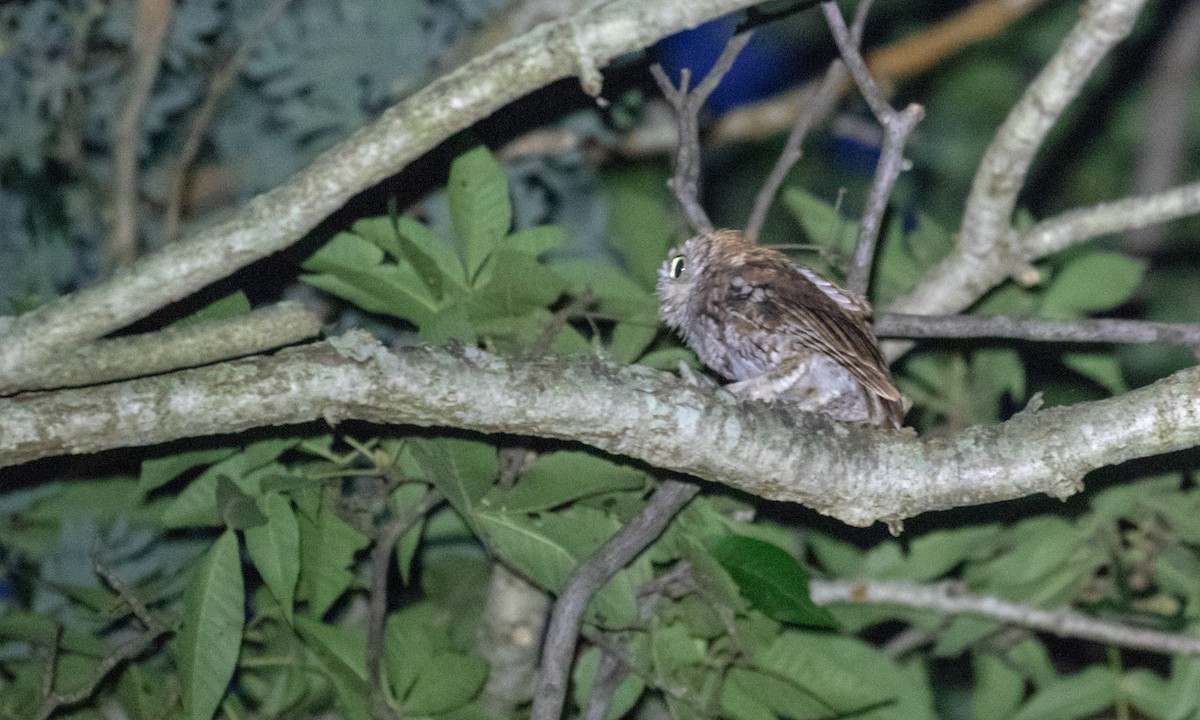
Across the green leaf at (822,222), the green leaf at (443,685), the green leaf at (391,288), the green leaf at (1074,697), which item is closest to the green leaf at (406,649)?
the green leaf at (443,685)

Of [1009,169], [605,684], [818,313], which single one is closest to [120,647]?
[605,684]

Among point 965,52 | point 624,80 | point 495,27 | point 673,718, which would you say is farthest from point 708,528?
point 965,52

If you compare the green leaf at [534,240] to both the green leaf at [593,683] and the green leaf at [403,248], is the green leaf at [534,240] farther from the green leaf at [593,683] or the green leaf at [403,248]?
the green leaf at [593,683]

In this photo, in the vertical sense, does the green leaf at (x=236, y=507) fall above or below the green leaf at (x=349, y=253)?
below

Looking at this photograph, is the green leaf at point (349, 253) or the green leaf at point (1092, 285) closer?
the green leaf at point (349, 253)

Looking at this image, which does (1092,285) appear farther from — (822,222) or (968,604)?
(968,604)

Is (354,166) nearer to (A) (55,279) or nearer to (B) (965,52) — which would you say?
(A) (55,279)

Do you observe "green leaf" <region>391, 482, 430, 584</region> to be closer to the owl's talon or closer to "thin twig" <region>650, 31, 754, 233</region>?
Result: the owl's talon
